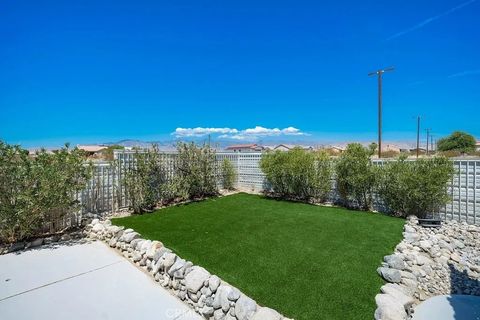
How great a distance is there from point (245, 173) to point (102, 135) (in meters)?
31.7

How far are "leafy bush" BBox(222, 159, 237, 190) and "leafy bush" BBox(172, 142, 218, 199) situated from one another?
0.83m

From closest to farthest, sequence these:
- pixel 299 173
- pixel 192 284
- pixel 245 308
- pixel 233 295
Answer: pixel 245 308 → pixel 233 295 → pixel 192 284 → pixel 299 173

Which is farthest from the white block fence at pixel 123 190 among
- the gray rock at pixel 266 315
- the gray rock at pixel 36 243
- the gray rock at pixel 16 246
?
the gray rock at pixel 266 315

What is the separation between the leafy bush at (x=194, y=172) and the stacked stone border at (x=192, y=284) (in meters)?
3.98

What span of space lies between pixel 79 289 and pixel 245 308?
241 cm

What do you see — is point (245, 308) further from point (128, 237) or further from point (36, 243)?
point (36, 243)

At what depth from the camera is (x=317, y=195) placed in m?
9.17

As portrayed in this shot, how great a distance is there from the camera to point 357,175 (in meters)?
7.86

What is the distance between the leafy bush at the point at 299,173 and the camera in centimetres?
896

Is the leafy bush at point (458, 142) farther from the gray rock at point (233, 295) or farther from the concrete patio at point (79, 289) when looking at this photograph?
the concrete patio at point (79, 289)

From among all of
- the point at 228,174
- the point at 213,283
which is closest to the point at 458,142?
the point at 228,174

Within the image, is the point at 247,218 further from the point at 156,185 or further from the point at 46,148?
the point at 46,148

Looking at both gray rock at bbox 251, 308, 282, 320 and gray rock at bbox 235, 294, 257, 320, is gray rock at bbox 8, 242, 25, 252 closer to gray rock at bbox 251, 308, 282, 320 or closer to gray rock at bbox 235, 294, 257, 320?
gray rock at bbox 235, 294, 257, 320

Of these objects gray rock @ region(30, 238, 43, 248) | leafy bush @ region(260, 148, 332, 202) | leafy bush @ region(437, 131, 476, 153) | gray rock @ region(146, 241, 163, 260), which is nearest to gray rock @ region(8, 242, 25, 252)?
gray rock @ region(30, 238, 43, 248)
